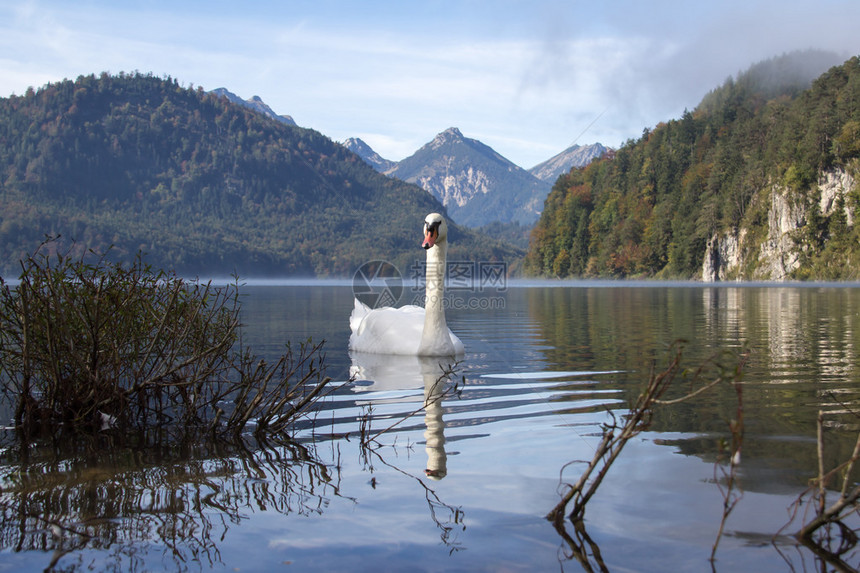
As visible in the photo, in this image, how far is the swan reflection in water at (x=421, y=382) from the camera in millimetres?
7000

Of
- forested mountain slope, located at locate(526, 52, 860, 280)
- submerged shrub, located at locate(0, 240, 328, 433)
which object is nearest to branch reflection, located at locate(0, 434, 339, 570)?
submerged shrub, located at locate(0, 240, 328, 433)

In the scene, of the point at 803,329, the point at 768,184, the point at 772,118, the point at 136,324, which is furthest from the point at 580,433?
the point at 772,118

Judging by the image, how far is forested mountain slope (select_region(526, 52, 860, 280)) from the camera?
89.3 metres

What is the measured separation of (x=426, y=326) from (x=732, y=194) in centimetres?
10487

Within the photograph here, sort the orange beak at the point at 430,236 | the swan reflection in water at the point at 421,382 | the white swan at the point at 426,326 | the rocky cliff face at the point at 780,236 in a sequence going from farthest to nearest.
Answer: the rocky cliff face at the point at 780,236
the orange beak at the point at 430,236
the white swan at the point at 426,326
the swan reflection in water at the point at 421,382

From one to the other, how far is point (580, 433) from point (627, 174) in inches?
5636

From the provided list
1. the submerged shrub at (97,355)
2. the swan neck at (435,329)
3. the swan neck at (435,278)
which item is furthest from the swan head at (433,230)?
the submerged shrub at (97,355)

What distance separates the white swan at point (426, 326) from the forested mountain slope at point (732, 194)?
7940 cm

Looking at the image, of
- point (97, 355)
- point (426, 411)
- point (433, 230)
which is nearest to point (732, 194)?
point (433, 230)

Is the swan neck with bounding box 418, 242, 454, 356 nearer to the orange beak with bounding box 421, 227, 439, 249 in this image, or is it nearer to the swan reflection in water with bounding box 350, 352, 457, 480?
the swan reflection in water with bounding box 350, 352, 457, 480

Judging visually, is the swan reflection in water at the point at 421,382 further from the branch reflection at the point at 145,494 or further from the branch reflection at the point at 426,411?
the branch reflection at the point at 145,494

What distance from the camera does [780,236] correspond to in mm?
93125

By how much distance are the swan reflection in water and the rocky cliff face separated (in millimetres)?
86379

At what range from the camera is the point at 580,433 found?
761 cm
